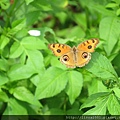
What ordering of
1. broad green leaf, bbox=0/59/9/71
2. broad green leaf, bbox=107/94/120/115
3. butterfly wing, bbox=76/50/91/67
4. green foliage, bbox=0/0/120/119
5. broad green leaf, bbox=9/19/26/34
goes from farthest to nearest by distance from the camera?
broad green leaf, bbox=9/19/26/34 → broad green leaf, bbox=0/59/9/71 → green foliage, bbox=0/0/120/119 → butterfly wing, bbox=76/50/91/67 → broad green leaf, bbox=107/94/120/115

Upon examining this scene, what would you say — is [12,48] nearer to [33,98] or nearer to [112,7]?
[33,98]

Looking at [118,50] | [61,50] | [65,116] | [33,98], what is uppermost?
[61,50]

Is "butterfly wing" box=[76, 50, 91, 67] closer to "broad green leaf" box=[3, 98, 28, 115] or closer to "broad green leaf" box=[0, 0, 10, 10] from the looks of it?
"broad green leaf" box=[3, 98, 28, 115]

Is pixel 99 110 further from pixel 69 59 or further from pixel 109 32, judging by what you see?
pixel 109 32

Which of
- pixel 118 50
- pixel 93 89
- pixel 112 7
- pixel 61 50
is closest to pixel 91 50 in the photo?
pixel 61 50

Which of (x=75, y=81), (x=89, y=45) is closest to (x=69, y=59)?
(x=89, y=45)

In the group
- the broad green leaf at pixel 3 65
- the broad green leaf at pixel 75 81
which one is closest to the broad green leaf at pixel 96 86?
the broad green leaf at pixel 75 81

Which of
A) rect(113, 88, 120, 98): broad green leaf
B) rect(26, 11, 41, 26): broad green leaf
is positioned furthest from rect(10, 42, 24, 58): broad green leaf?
rect(113, 88, 120, 98): broad green leaf
